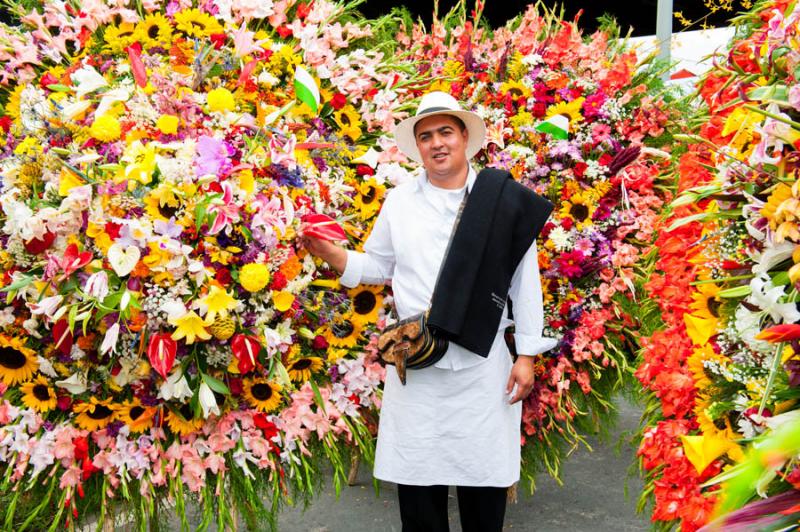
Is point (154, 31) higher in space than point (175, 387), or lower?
higher

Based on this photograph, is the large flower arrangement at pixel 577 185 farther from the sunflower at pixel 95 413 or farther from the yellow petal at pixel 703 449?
the sunflower at pixel 95 413

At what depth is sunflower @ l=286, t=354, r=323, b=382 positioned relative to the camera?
2.34 meters

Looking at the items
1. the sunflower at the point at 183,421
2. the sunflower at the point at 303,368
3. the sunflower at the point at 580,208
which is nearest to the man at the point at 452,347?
the sunflower at the point at 303,368

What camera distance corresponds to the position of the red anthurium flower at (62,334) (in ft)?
6.54

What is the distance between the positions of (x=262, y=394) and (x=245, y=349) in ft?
0.90

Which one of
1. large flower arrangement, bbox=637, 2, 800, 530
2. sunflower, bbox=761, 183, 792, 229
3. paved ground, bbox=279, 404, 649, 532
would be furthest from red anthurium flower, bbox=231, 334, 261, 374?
paved ground, bbox=279, 404, 649, 532

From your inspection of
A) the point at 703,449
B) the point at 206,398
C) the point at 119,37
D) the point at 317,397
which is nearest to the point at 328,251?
the point at 317,397

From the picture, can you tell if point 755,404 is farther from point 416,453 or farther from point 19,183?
point 19,183

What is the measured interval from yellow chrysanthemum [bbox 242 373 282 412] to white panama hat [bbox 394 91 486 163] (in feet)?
3.13

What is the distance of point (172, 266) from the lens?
1.92 meters

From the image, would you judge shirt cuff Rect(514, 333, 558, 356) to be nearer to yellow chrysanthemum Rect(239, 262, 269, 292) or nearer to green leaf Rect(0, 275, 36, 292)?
yellow chrysanthemum Rect(239, 262, 269, 292)

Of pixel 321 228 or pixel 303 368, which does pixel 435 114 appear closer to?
pixel 321 228

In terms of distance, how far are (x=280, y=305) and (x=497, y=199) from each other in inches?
30.3

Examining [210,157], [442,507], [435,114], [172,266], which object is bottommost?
[442,507]
